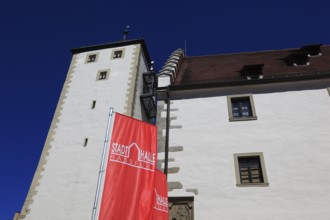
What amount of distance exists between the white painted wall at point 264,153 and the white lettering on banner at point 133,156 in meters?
3.66

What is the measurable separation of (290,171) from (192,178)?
3658 millimetres

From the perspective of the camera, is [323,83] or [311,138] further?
Answer: [323,83]

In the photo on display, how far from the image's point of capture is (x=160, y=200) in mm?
9383

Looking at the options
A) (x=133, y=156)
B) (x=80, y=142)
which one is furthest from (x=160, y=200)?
(x=80, y=142)

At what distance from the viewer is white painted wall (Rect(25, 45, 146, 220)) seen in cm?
1378

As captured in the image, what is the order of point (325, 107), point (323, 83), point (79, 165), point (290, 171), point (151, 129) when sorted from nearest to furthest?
point (151, 129)
point (290, 171)
point (325, 107)
point (323, 83)
point (79, 165)

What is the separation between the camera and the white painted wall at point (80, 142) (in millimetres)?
13781

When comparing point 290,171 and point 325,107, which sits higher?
point 325,107

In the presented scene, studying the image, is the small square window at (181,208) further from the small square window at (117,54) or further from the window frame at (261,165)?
the small square window at (117,54)

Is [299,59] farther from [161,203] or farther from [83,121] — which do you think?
[83,121]

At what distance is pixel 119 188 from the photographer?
272 inches

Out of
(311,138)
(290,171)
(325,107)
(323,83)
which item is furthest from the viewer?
(323,83)

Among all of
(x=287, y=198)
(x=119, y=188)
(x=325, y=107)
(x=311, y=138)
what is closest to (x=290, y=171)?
(x=287, y=198)

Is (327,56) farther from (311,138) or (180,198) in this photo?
(180,198)
